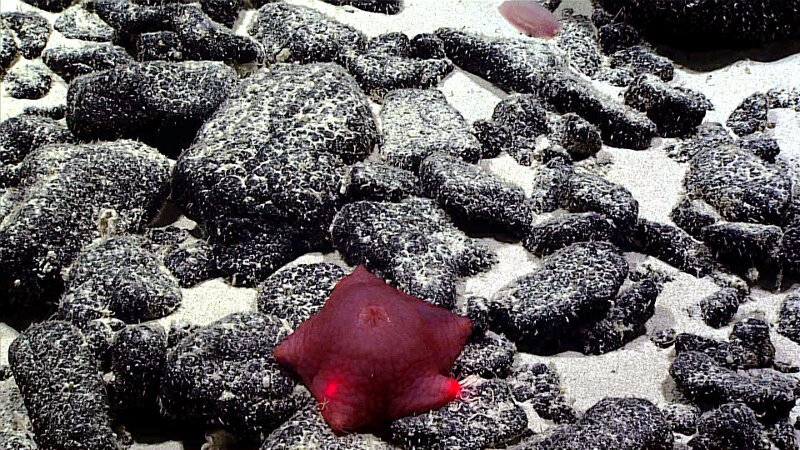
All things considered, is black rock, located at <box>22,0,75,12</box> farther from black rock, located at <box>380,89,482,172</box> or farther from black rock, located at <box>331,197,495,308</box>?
black rock, located at <box>331,197,495,308</box>

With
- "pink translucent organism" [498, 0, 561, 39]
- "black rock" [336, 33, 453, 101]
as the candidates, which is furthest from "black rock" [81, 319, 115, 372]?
"pink translucent organism" [498, 0, 561, 39]

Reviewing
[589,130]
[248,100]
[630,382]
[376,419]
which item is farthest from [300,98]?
[630,382]

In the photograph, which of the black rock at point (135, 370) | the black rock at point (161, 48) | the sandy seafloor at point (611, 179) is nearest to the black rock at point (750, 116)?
the sandy seafloor at point (611, 179)

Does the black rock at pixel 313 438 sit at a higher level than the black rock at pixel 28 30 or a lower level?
lower

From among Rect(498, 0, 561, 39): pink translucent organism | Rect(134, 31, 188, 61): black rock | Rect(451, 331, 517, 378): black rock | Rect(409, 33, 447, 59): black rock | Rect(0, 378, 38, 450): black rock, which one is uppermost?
Rect(498, 0, 561, 39): pink translucent organism

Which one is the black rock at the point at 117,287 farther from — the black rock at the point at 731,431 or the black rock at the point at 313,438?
the black rock at the point at 731,431

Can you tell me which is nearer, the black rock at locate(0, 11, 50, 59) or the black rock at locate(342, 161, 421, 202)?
the black rock at locate(342, 161, 421, 202)
